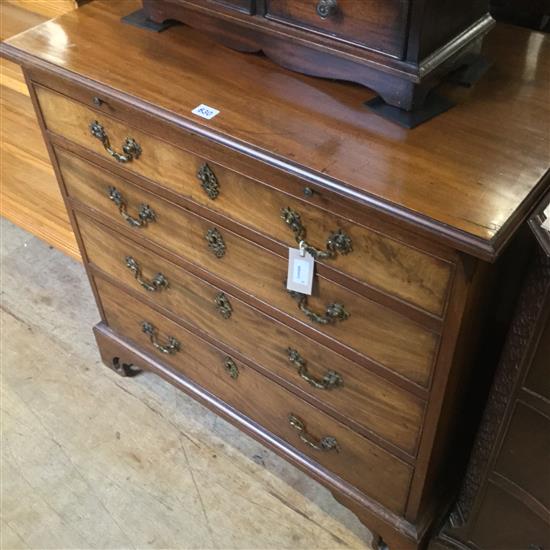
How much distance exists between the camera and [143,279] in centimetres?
137

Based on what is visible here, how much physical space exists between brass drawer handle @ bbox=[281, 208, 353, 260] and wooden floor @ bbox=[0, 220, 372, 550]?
687 millimetres

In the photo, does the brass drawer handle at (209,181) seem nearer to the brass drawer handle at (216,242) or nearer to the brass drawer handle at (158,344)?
the brass drawer handle at (216,242)

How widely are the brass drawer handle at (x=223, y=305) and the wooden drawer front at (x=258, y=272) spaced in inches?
2.0

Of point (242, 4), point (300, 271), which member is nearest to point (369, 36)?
point (242, 4)

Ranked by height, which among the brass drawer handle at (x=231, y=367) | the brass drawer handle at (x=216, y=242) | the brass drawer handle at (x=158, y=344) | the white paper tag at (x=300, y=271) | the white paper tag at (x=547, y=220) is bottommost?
the brass drawer handle at (x=158, y=344)

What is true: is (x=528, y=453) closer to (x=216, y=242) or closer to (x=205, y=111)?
(x=216, y=242)

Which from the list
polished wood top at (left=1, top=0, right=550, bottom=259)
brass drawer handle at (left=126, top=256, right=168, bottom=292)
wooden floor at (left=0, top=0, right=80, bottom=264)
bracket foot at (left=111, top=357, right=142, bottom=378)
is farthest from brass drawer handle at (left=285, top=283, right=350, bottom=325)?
wooden floor at (left=0, top=0, right=80, bottom=264)

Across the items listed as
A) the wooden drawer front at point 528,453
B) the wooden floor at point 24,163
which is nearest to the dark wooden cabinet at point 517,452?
the wooden drawer front at point 528,453

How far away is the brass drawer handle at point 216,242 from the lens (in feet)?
3.67

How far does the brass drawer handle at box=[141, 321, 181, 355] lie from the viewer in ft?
Answer: 4.74

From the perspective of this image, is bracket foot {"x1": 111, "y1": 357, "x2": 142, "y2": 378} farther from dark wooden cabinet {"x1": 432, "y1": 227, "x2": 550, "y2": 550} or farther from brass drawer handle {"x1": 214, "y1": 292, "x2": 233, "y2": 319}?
dark wooden cabinet {"x1": 432, "y1": 227, "x2": 550, "y2": 550}

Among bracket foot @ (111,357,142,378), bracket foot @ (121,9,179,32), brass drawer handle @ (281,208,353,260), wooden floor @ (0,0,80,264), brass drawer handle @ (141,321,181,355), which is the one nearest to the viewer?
brass drawer handle @ (281,208,353,260)

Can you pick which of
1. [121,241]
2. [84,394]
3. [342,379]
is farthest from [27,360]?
[342,379]

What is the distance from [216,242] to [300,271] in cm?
19
